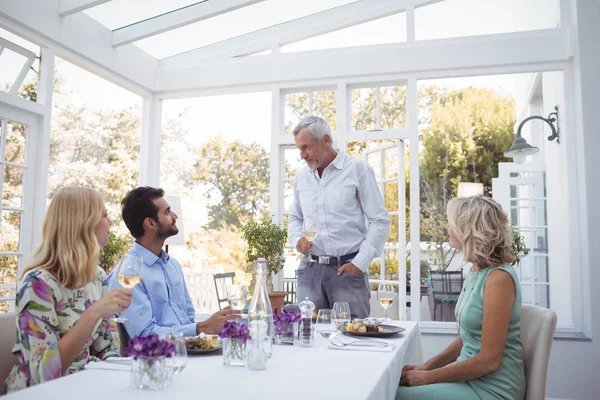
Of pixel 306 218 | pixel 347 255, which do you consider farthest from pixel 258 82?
pixel 347 255

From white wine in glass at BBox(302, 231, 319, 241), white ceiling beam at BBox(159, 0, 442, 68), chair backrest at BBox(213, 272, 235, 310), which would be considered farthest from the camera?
chair backrest at BBox(213, 272, 235, 310)

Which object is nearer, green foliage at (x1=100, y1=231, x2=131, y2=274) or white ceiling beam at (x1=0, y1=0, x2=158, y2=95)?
white ceiling beam at (x1=0, y1=0, x2=158, y2=95)

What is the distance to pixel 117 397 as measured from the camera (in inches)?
43.8

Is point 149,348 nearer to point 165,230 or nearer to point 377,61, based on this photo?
point 165,230

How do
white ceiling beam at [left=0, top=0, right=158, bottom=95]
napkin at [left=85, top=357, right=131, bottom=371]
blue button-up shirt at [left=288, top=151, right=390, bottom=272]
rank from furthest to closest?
white ceiling beam at [left=0, top=0, right=158, bottom=95], blue button-up shirt at [left=288, top=151, right=390, bottom=272], napkin at [left=85, top=357, right=131, bottom=371]

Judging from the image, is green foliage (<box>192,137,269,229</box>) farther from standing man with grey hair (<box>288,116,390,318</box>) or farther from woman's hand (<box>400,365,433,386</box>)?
woman's hand (<box>400,365,433,386</box>)

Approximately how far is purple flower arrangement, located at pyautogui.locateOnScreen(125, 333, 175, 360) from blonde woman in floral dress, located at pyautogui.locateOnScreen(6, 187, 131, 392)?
333 mm

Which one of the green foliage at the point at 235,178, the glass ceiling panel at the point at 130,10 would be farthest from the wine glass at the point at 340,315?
the green foliage at the point at 235,178

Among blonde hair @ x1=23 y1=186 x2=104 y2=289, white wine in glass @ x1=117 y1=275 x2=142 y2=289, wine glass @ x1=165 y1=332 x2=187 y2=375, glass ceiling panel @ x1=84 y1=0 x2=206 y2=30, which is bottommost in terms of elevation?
wine glass @ x1=165 y1=332 x2=187 y2=375

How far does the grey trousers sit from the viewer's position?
8.68 feet

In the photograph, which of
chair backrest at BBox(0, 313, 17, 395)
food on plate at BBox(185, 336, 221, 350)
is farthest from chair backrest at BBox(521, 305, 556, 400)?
chair backrest at BBox(0, 313, 17, 395)

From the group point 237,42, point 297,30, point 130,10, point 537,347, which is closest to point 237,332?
point 537,347

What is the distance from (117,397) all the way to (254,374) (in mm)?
354

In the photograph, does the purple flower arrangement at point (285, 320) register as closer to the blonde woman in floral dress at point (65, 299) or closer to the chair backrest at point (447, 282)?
the blonde woman in floral dress at point (65, 299)
